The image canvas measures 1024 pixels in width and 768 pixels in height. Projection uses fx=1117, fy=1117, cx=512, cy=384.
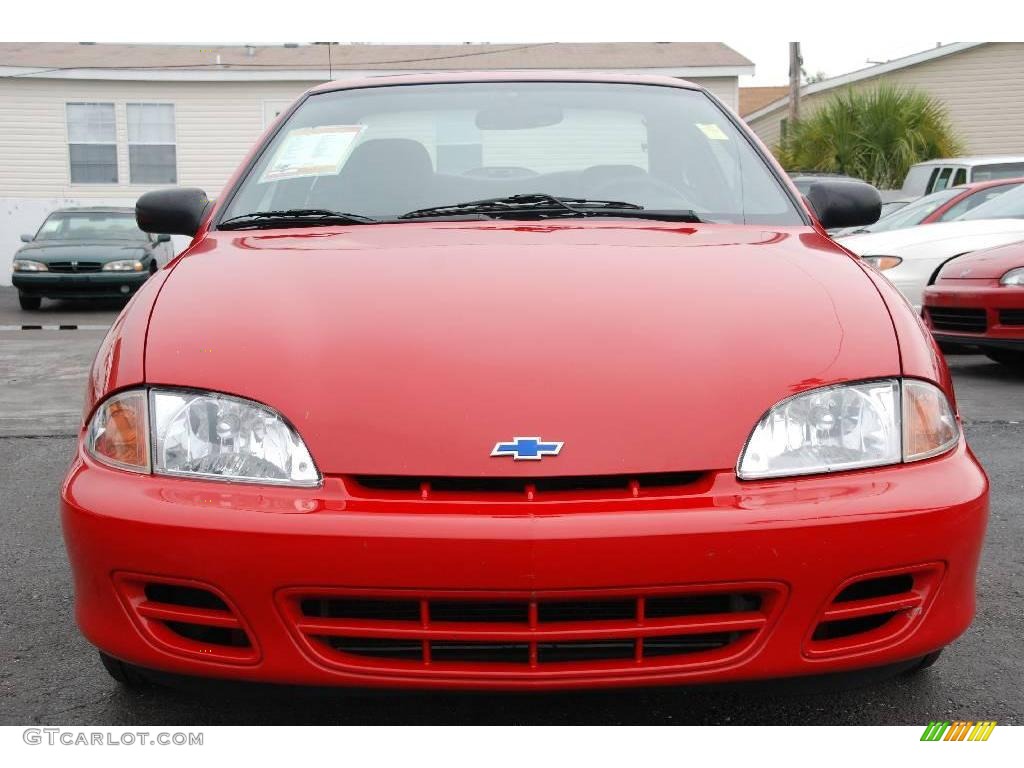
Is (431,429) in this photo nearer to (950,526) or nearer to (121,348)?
(121,348)

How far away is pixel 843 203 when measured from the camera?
3236 mm

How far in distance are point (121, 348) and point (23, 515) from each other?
232cm

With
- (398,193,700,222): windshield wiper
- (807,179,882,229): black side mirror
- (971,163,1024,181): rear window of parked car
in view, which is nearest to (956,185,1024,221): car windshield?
(971,163,1024,181): rear window of parked car

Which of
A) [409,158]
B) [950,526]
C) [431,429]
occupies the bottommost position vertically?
[950,526]

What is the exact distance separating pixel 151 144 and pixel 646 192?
64.2 feet

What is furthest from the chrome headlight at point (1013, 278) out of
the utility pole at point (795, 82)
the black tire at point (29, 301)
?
the utility pole at point (795, 82)

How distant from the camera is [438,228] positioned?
2.72 m

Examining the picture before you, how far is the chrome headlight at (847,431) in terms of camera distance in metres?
1.96

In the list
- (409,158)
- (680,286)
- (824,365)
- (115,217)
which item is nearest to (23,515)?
(409,158)

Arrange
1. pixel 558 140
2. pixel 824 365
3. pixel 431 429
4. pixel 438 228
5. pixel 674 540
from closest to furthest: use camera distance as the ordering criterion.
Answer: pixel 674 540 → pixel 431 429 → pixel 824 365 → pixel 438 228 → pixel 558 140

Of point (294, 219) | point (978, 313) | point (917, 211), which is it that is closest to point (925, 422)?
point (294, 219)

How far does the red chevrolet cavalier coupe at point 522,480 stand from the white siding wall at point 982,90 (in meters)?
20.7
